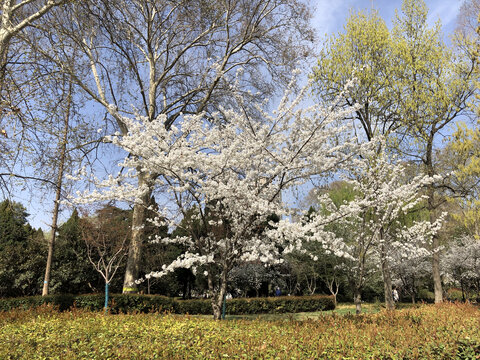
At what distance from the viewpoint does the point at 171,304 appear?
1259 cm

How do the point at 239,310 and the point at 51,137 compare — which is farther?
the point at 239,310

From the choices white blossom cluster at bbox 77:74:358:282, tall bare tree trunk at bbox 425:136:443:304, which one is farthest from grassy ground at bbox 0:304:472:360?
tall bare tree trunk at bbox 425:136:443:304

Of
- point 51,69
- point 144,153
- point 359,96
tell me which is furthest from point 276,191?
point 359,96

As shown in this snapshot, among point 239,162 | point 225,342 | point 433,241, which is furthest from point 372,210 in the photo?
point 225,342

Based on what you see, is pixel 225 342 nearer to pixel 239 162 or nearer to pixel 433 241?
pixel 239 162

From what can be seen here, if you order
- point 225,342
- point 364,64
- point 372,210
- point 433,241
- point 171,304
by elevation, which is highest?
point 364,64

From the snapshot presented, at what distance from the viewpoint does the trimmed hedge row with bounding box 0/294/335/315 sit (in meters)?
10.6

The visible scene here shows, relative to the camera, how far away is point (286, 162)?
6156mm

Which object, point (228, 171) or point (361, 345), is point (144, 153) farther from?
point (361, 345)

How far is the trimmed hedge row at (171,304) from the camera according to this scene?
34.9 feet

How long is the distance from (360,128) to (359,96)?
4.35 feet

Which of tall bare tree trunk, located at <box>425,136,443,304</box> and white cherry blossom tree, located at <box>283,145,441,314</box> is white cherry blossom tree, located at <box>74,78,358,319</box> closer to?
white cherry blossom tree, located at <box>283,145,441,314</box>

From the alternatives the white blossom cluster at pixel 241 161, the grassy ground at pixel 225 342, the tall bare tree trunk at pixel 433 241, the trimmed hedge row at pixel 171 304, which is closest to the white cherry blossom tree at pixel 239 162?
the white blossom cluster at pixel 241 161

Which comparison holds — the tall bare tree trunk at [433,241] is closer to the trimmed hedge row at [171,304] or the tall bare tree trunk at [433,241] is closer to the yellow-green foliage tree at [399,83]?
the yellow-green foliage tree at [399,83]
